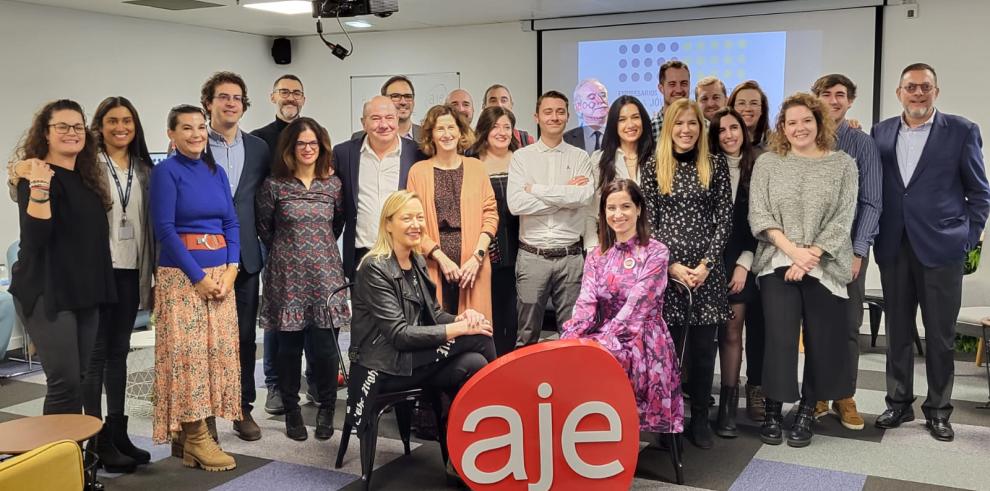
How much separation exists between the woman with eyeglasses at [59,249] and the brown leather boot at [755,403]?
9.82 feet

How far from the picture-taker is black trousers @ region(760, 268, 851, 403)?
152 inches

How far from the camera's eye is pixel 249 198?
4.03 metres

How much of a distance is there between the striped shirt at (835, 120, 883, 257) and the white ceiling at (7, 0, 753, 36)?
3.26 meters

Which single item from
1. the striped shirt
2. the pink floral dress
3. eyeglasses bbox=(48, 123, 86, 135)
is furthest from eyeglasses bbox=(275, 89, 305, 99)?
the striped shirt

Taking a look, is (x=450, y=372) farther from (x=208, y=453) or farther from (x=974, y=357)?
(x=974, y=357)

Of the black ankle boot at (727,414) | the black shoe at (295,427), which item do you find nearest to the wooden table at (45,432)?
the black shoe at (295,427)

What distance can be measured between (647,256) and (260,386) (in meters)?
2.75

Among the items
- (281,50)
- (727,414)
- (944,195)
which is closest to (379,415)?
(727,414)

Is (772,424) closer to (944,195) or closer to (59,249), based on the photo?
(944,195)

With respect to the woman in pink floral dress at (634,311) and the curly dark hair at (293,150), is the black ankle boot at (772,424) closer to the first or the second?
the woman in pink floral dress at (634,311)

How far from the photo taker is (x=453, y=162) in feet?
13.3

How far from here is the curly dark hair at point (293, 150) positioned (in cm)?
397

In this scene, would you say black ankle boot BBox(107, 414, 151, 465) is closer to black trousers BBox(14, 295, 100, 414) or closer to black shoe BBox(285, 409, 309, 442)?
black trousers BBox(14, 295, 100, 414)

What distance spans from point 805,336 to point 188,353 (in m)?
2.66
